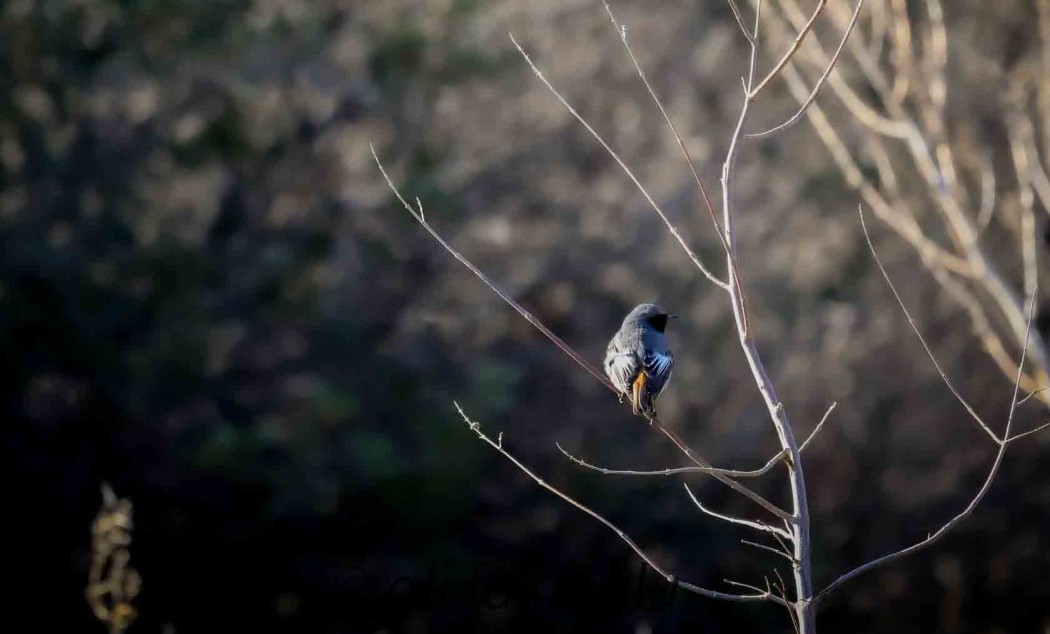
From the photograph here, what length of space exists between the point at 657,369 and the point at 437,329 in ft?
18.6

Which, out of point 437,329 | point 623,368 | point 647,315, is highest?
point 437,329

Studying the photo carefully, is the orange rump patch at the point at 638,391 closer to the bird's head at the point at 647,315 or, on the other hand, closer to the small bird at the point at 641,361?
the small bird at the point at 641,361

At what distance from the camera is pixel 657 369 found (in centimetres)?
436

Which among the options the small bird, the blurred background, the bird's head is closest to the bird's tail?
the small bird

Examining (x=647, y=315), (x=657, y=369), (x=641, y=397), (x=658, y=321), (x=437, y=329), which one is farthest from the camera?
(x=437, y=329)

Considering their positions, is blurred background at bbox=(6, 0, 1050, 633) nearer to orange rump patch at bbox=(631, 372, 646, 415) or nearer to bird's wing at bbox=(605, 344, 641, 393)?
bird's wing at bbox=(605, 344, 641, 393)

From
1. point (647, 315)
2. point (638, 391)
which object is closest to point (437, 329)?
point (647, 315)

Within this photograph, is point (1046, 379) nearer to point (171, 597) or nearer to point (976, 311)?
point (976, 311)

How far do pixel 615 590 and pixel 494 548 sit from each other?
1048mm

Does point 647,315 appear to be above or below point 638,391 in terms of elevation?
above

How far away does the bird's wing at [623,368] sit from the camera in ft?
14.2

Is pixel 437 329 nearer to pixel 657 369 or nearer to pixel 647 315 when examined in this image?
pixel 647 315

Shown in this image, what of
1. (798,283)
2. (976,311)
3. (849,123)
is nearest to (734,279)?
(976,311)

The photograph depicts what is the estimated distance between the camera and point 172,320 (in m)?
9.36
